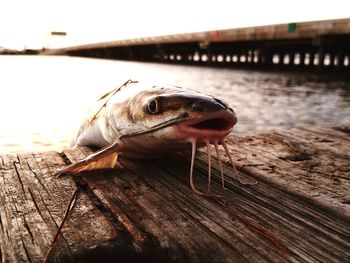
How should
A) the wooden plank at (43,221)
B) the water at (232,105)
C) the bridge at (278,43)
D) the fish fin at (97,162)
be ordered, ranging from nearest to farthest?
the wooden plank at (43,221) → the fish fin at (97,162) → the water at (232,105) → the bridge at (278,43)

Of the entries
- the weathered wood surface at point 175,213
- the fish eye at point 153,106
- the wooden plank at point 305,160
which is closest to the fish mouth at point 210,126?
the fish eye at point 153,106

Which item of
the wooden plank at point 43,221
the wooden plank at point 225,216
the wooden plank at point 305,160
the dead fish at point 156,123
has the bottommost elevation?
the wooden plank at point 305,160

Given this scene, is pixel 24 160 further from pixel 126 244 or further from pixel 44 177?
pixel 126 244

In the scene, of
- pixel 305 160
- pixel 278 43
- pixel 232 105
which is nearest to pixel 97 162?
pixel 305 160

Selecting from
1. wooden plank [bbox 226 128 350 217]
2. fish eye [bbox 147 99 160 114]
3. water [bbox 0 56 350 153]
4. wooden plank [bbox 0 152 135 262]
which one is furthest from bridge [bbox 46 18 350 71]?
wooden plank [bbox 0 152 135 262]

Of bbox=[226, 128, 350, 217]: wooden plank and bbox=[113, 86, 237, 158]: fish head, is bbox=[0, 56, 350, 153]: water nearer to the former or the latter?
bbox=[226, 128, 350, 217]: wooden plank

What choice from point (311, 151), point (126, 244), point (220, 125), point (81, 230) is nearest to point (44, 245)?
point (81, 230)

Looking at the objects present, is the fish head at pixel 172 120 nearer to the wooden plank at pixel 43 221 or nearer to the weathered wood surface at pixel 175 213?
the weathered wood surface at pixel 175 213
